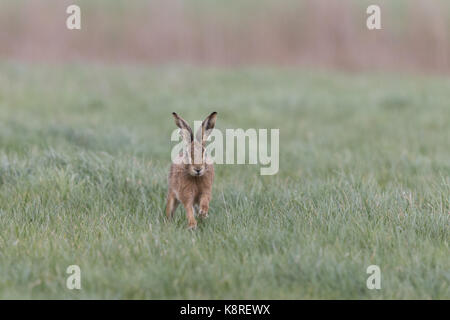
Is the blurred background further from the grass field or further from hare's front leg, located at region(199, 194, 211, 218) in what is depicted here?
hare's front leg, located at region(199, 194, 211, 218)

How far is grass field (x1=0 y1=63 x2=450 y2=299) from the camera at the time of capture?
3.94 m

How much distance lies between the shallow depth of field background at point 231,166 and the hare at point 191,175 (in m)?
0.19

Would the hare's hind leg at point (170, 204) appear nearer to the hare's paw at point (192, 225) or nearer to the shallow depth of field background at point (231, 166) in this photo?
the shallow depth of field background at point (231, 166)

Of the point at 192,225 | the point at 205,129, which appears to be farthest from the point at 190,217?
the point at 205,129

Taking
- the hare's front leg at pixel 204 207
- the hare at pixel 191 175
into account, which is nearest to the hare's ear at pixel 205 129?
the hare at pixel 191 175

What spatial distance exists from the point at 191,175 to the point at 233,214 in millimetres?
507

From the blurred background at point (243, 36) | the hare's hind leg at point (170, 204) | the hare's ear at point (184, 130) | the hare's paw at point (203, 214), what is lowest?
the hare's paw at point (203, 214)

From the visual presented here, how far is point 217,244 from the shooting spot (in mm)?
4508

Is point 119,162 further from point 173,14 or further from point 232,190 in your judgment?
point 173,14

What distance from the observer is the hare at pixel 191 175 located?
15.2ft

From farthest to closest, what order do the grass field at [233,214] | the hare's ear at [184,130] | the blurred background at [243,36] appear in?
the blurred background at [243,36] < the hare's ear at [184,130] < the grass field at [233,214]

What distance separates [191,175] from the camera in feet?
16.3
